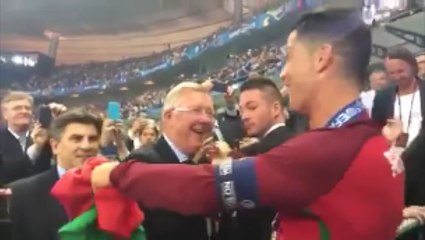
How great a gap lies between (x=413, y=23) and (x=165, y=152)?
3170 mm

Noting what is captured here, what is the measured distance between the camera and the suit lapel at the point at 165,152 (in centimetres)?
292

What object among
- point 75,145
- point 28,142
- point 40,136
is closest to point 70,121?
point 75,145

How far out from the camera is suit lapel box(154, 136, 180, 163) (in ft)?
9.57

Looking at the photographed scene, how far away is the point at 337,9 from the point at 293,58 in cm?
14

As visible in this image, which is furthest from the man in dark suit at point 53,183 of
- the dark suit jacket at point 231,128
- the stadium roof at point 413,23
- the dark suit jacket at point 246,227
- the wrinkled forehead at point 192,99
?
the stadium roof at point 413,23

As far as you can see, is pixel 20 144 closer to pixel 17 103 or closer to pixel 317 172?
pixel 17 103

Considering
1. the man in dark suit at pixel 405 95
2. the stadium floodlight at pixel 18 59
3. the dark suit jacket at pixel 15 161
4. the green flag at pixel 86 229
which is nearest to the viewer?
the green flag at pixel 86 229

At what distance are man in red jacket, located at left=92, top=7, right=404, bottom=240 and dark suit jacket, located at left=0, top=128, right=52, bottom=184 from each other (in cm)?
261

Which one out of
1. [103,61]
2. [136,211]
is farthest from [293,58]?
[103,61]

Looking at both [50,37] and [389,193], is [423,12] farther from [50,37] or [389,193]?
[389,193]

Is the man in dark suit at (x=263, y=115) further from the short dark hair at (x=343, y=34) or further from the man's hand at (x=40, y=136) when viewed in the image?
the short dark hair at (x=343, y=34)

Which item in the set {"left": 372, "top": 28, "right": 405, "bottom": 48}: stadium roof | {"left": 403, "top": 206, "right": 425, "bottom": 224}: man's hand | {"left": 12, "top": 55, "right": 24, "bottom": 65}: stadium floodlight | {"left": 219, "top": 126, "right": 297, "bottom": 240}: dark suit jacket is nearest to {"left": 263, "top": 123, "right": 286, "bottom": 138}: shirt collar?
{"left": 219, "top": 126, "right": 297, "bottom": 240}: dark suit jacket

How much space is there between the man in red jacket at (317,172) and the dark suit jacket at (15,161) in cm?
261

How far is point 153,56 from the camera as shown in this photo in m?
6.86
